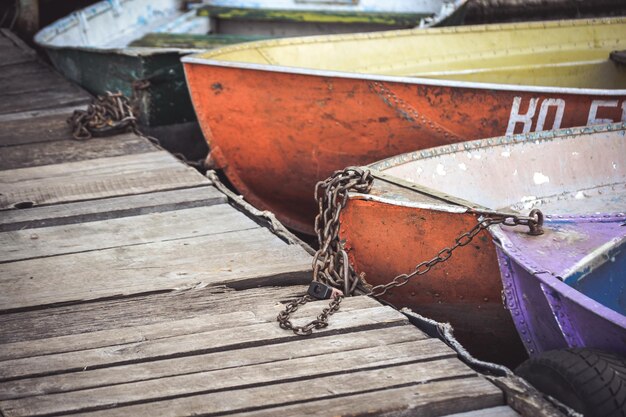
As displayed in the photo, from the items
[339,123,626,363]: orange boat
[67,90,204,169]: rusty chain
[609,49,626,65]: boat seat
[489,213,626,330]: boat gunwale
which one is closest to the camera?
[489,213,626,330]: boat gunwale

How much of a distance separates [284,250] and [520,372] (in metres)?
1.18

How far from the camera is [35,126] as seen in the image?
5.18 metres

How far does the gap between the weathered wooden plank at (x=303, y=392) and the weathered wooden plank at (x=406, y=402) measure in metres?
A: 0.02

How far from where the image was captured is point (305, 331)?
99.8 inches

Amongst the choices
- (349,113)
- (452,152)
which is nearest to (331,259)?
(452,152)

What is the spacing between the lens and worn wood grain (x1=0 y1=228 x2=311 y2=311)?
2.91m

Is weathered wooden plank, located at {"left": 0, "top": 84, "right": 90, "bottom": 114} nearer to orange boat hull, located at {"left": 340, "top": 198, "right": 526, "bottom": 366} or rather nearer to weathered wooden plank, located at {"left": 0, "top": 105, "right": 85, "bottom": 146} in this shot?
weathered wooden plank, located at {"left": 0, "top": 105, "right": 85, "bottom": 146}

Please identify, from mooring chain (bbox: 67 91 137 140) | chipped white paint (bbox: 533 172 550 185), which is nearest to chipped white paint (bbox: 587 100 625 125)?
chipped white paint (bbox: 533 172 550 185)

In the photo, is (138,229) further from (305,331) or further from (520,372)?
(520,372)

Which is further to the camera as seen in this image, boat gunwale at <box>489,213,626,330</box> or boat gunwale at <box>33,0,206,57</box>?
boat gunwale at <box>33,0,206,57</box>

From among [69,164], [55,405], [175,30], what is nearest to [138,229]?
[69,164]

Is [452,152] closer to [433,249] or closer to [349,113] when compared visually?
[349,113]

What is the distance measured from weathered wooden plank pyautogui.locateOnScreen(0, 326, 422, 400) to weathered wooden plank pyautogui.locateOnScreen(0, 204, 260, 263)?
1039mm

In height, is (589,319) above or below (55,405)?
above
